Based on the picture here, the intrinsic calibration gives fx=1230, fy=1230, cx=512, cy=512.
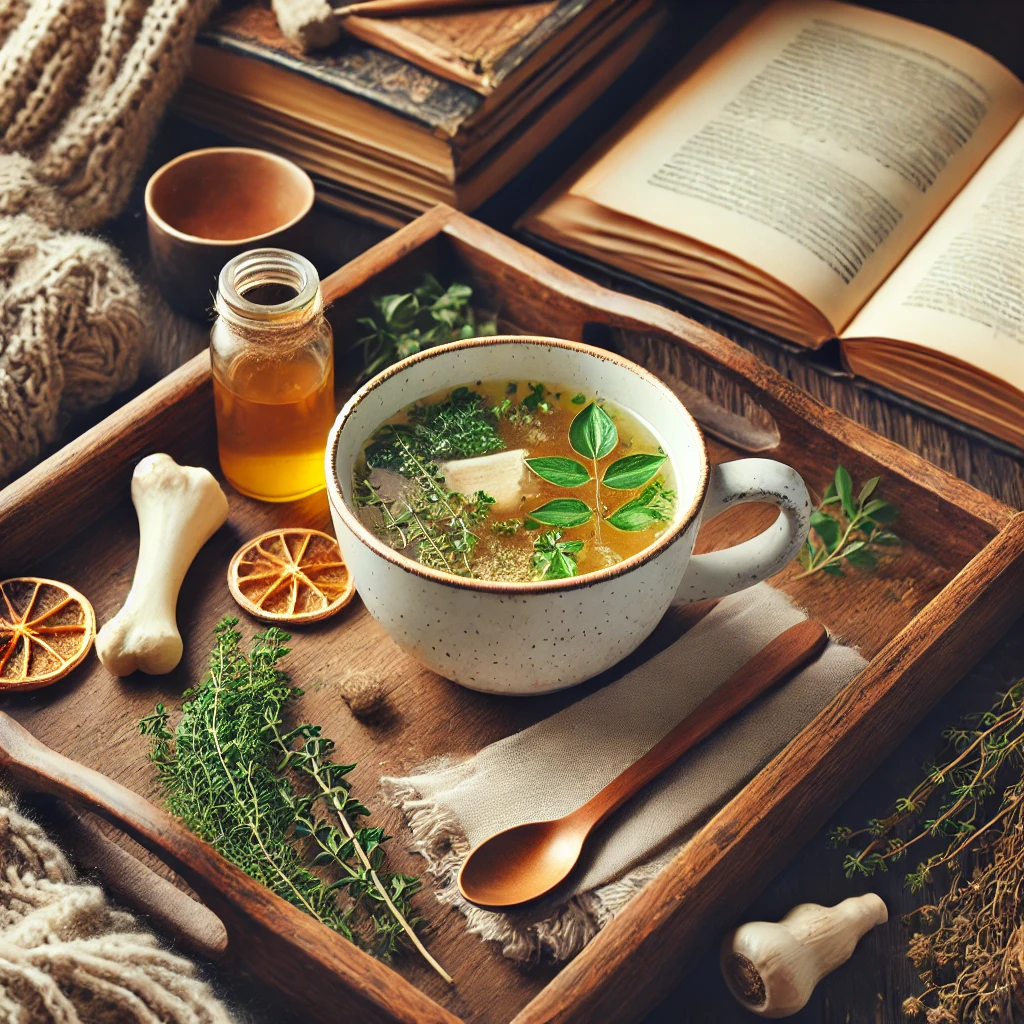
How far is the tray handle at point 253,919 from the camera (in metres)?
0.74

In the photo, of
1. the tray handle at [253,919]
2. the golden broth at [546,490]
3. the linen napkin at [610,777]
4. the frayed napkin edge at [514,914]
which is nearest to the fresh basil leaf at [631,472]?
the golden broth at [546,490]

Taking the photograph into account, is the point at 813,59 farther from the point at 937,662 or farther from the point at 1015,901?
the point at 1015,901

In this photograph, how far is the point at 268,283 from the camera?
1.05 m

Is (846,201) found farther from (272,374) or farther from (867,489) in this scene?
(272,374)

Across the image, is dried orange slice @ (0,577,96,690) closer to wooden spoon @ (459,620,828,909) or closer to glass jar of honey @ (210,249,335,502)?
glass jar of honey @ (210,249,335,502)

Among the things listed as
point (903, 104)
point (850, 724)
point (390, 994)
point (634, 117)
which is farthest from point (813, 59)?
point (390, 994)

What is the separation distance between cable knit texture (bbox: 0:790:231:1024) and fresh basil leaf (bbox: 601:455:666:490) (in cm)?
44

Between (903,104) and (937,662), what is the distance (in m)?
0.84

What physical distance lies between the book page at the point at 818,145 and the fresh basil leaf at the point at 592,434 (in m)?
0.47

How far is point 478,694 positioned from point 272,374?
32 cm

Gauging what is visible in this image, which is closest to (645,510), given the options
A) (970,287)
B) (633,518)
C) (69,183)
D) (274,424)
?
(633,518)

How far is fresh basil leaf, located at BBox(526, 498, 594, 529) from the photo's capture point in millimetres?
886

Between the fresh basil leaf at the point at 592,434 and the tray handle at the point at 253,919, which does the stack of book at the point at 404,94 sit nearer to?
the fresh basil leaf at the point at 592,434

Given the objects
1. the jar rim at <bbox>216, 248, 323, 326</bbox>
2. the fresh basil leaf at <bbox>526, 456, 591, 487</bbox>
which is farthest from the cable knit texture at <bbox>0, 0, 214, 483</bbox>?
the fresh basil leaf at <bbox>526, 456, 591, 487</bbox>
